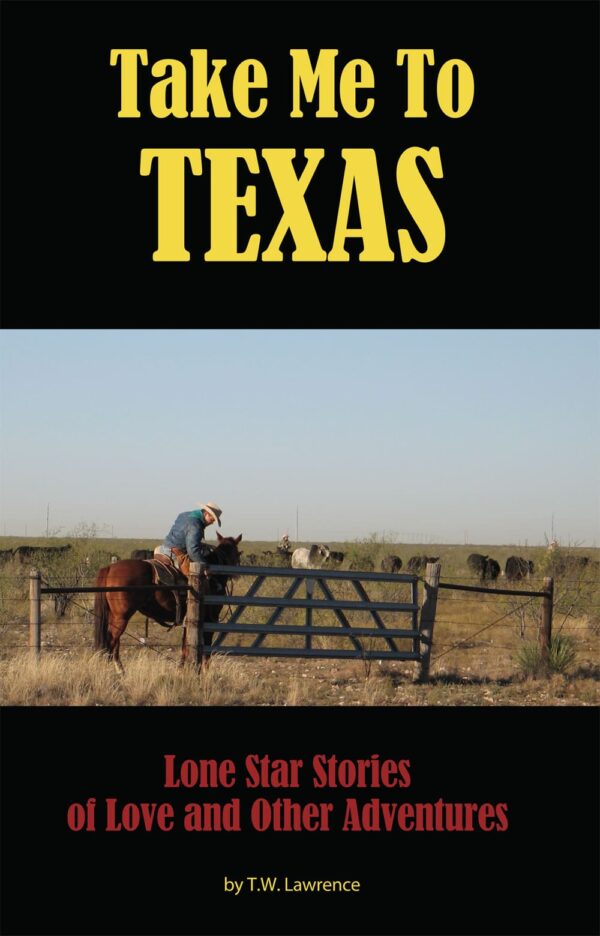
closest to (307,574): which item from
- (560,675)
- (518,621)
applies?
(560,675)

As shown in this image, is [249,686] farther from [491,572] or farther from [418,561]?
[491,572]

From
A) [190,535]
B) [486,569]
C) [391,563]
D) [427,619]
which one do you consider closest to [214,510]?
[190,535]

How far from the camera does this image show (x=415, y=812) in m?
6.63

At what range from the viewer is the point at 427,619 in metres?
13.4

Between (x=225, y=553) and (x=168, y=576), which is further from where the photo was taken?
(x=225, y=553)

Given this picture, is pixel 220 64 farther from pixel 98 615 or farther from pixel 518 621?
pixel 518 621

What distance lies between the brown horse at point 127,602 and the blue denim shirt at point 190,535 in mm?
422

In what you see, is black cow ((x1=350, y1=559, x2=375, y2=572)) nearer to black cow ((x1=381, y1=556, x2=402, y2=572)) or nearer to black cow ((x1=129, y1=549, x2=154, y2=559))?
black cow ((x1=381, y1=556, x2=402, y2=572))

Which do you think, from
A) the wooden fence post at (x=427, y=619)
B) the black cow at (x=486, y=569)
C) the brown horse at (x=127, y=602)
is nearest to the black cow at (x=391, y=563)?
the black cow at (x=486, y=569)

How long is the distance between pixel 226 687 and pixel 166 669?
88 centimetres

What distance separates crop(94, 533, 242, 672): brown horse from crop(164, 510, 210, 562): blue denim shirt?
0.42 m

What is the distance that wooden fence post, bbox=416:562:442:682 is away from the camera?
43.3ft

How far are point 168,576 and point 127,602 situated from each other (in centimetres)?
69

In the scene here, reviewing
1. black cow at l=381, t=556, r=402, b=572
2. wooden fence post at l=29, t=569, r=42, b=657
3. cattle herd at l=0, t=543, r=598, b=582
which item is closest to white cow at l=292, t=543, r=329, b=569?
cattle herd at l=0, t=543, r=598, b=582
